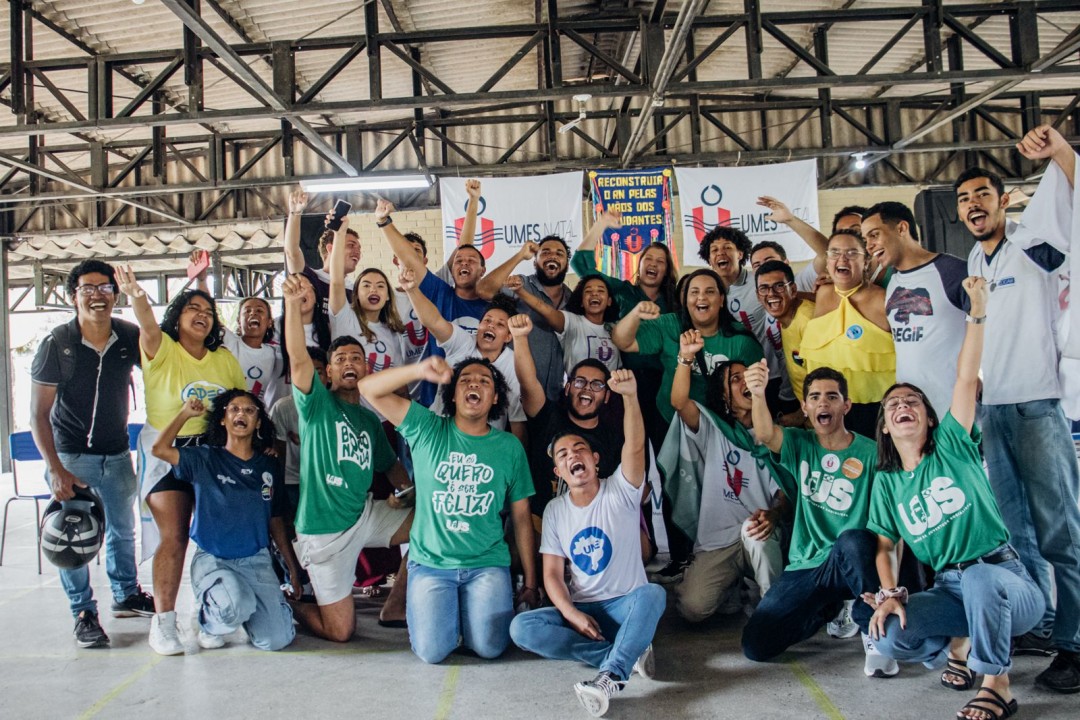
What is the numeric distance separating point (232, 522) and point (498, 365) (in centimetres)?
157

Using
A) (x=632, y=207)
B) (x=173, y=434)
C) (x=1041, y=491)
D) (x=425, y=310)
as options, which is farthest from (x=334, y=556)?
(x=632, y=207)

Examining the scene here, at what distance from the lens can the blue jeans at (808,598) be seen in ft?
10.4

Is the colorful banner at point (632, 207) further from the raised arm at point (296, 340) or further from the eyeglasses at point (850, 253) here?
the raised arm at point (296, 340)

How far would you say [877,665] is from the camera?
3.13m

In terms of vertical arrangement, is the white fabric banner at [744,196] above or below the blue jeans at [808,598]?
above

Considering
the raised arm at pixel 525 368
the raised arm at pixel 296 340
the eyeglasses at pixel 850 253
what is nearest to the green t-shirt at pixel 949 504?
the eyeglasses at pixel 850 253

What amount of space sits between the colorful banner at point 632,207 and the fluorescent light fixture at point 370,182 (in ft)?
7.47

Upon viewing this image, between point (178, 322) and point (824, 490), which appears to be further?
point (178, 322)

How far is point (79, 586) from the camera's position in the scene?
395cm

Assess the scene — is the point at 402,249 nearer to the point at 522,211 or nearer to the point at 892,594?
the point at 892,594

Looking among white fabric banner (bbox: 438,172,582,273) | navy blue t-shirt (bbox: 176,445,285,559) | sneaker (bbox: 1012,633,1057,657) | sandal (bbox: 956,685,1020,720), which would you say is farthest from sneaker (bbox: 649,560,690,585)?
white fabric banner (bbox: 438,172,582,273)

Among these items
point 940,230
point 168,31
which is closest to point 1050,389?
point 940,230

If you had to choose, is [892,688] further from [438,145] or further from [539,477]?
→ [438,145]

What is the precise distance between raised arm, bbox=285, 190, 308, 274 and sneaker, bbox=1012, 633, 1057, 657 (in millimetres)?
4056
